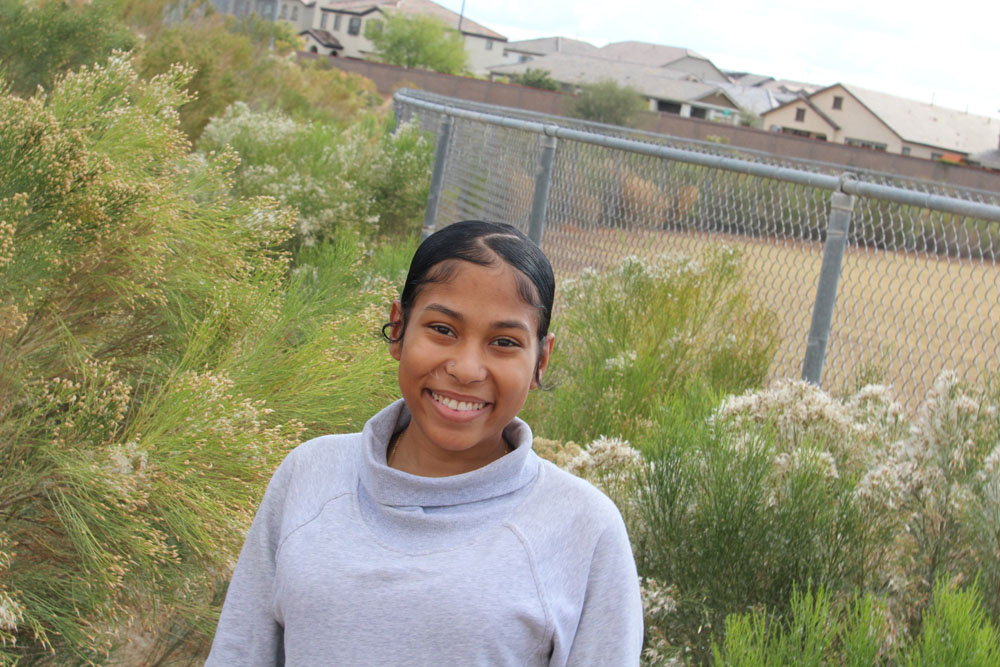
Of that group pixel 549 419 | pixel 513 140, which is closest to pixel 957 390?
pixel 549 419

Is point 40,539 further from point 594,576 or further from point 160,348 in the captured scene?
point 594,576

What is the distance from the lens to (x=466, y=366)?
1749mm

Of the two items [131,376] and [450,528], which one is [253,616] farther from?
[131,376]

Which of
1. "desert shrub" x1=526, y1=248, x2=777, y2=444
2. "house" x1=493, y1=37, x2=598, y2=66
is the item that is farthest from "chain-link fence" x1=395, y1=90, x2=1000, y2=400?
"house" x1=493, y1=37, x2=598, y2=66

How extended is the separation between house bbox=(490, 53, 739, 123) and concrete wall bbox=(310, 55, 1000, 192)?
2866cm

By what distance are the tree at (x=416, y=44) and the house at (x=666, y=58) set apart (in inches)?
598

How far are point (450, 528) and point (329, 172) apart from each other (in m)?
7.63

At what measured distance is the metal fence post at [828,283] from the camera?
4.68m

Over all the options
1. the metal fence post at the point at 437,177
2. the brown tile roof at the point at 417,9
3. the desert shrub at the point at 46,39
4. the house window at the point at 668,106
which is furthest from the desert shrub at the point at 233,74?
the brown tile roof at the point at 417,9

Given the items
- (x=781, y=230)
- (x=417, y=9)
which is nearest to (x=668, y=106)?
(x=417, y=9)

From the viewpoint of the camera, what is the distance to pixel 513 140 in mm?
7703

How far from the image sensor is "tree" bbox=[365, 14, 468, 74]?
3967 inches

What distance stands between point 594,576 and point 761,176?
388cm

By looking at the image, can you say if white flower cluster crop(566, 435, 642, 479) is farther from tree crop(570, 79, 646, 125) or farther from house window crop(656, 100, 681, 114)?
house window crop(656, 100, 681, 114)
